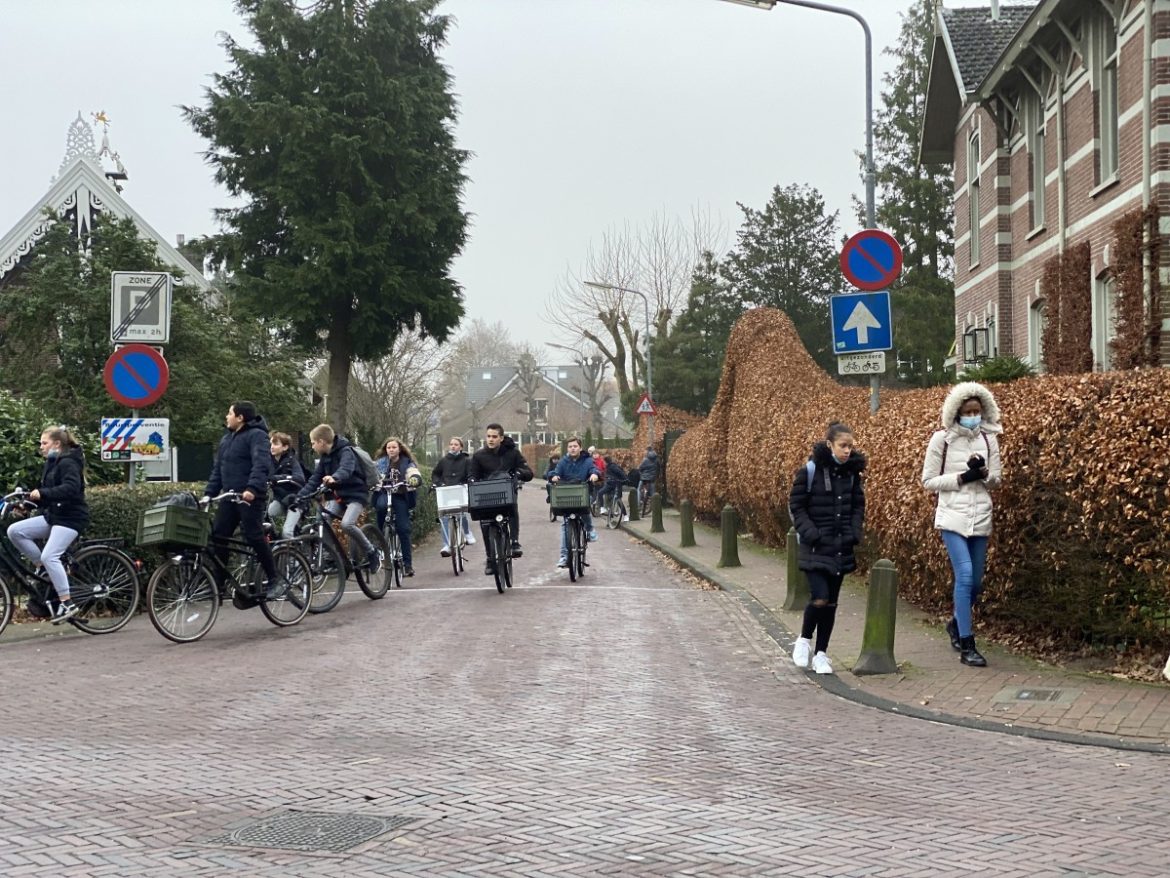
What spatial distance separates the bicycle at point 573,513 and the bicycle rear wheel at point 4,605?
6.48 meters

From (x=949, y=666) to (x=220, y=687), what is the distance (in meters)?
4.67

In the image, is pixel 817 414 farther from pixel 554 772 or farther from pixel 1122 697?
pixel 554 772

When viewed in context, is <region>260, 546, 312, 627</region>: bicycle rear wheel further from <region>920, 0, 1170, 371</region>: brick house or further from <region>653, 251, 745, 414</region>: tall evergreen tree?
<region>653, 251, 745, 414</region>: tall evergreen tree

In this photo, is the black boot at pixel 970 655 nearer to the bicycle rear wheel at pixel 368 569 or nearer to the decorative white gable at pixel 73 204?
the bicycle rear wheel at pixel 368 569

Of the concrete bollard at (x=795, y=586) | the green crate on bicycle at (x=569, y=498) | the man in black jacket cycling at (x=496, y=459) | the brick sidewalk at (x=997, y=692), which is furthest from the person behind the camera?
the green crate on bicycle at (x=569, y=498)

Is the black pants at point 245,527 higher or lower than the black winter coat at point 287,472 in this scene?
lower

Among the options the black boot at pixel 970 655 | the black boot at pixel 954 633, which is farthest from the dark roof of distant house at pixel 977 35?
the black boot at pixel 970 655

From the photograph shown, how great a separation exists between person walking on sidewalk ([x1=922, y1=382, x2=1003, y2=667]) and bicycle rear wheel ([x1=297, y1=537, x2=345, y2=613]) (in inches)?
244

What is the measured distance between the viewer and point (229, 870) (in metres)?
4.45

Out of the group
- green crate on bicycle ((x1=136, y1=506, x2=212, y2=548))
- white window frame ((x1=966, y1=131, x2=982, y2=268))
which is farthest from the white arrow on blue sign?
white window frame ((x1=966, y1=131, x2=982, y2=268))

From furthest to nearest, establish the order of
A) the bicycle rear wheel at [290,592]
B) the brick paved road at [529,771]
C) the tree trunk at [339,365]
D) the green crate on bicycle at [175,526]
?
the tree trunk at [339,365]
the bicycle rear wheel at [290,592]
the green crate on bicycle at [175,526]
the brick paved road at [529,771]

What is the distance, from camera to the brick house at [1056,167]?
53.8 ft


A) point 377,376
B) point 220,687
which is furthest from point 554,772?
point 377,376

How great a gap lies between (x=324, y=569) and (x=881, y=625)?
6084 millimetres
